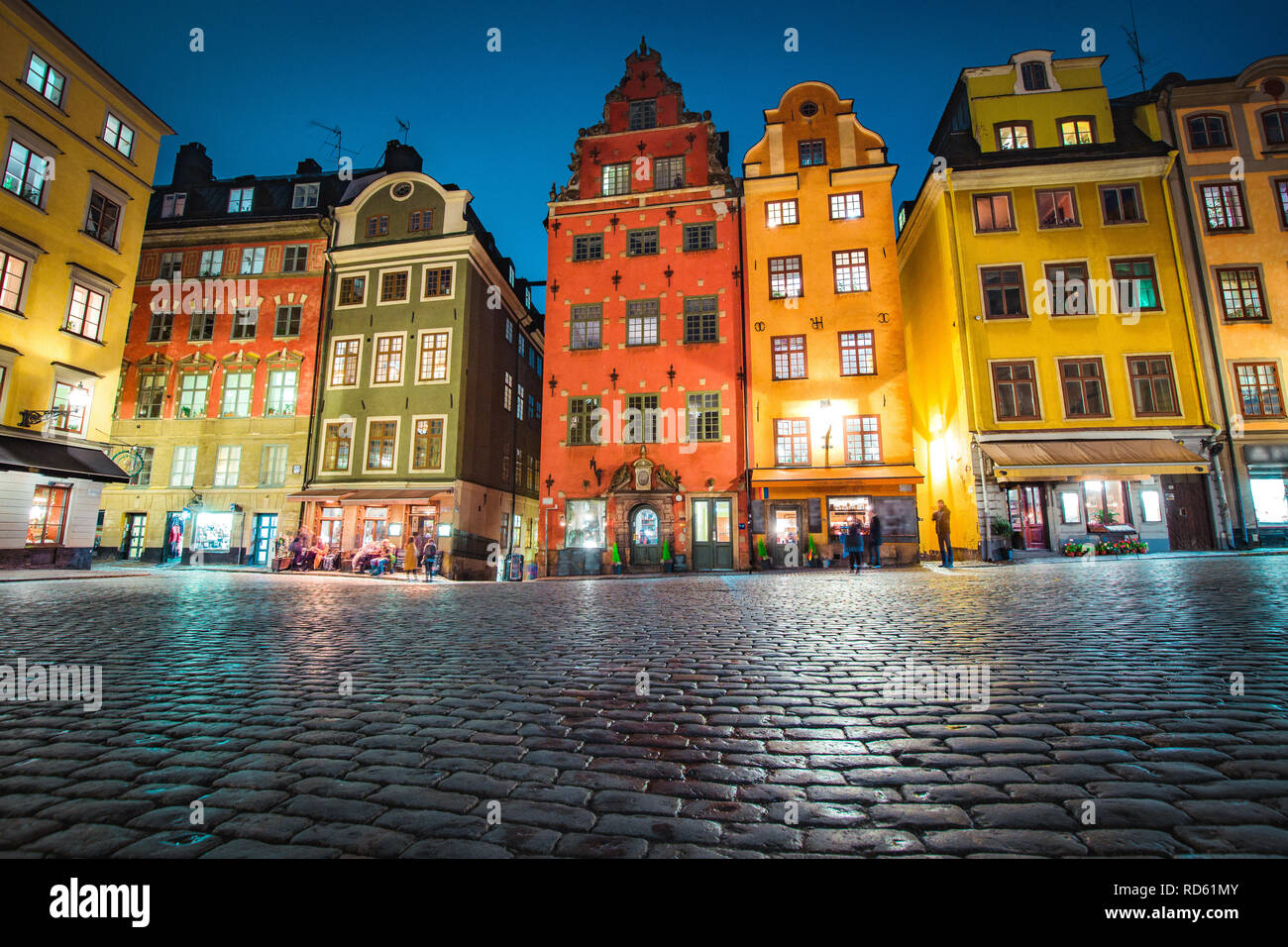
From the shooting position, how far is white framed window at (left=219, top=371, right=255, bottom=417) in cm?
2646

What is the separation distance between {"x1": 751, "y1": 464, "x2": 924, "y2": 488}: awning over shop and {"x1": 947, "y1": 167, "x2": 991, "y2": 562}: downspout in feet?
7.91

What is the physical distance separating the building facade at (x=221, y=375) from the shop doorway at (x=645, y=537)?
580 inches

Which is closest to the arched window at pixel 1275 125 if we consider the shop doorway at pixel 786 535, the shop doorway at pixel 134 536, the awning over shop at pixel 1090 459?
the awning over shop at pixel 1090 459

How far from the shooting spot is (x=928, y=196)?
968 inches

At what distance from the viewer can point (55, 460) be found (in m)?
18.6

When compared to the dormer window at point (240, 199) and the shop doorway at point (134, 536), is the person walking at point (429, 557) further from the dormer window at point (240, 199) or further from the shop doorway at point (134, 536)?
the dormer window at point (240, 199)

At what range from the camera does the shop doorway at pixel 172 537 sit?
25.0m

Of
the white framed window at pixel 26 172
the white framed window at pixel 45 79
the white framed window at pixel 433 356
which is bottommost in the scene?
the white framed window at pixel 433 356

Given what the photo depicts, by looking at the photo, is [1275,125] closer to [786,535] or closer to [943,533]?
[943,533]

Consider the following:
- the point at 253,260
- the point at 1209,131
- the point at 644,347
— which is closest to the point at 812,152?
the point at 644,347

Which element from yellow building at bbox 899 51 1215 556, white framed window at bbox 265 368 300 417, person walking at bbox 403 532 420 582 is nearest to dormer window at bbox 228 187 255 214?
white framed window at bbox 265 368 300 417

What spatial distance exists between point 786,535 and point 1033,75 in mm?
22258

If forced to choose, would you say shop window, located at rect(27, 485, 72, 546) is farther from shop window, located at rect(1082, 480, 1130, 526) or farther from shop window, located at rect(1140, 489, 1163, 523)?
shop window, located at rect(1140, 489, 1163, 523)

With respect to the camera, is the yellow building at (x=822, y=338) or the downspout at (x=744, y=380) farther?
the downspout at (x=744, y=380)
